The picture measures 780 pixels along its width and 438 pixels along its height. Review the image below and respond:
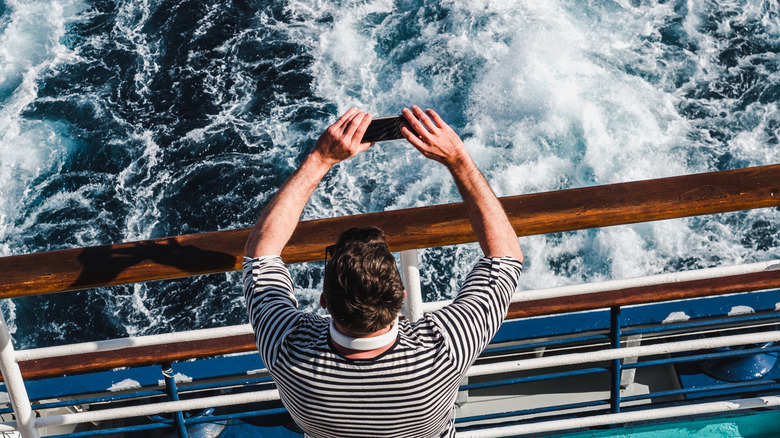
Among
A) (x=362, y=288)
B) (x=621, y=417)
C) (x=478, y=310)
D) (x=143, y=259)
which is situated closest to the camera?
(x=362, y=288)

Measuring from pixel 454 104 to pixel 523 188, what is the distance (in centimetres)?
131

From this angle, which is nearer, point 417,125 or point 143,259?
point 417,125

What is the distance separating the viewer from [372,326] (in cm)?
119

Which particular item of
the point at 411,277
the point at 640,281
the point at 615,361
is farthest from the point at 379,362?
the point at 615,361

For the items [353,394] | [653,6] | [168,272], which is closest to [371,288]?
[353,394]

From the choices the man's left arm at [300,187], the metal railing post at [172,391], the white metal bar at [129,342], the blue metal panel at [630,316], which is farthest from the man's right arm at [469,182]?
the blue metal panel at [630,316]

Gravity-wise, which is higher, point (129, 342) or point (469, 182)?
point (469, 182)

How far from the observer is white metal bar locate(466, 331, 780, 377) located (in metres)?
1.93

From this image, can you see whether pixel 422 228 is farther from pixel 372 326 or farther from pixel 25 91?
pixel 25 91

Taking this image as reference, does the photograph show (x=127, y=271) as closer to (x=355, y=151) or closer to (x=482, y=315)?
(x=355, y=151)

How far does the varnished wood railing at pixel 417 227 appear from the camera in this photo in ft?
5.34

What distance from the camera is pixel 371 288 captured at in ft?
3.85

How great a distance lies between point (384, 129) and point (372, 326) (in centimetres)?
45

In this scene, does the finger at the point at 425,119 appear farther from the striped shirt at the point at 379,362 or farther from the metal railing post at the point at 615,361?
the metal railing post at the point at 615,361
